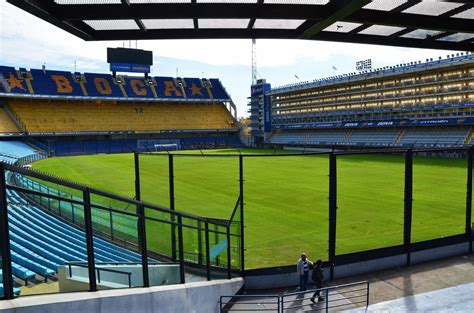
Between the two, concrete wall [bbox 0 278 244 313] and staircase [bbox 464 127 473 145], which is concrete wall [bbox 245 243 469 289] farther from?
staircase [bbox 464 127 473 145]

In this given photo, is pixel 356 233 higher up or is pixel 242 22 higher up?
pixel 242 22

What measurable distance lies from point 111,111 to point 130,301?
7856 cm

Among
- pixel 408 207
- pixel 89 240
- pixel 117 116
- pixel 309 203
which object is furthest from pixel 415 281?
pixel 117 116

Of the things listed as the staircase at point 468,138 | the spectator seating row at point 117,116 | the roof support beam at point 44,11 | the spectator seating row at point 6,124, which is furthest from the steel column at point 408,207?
the spectator seating row at point 117,116

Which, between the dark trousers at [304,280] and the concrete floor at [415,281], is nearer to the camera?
the concrete floor at [415,281]

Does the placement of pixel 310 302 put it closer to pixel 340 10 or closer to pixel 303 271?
pixel 303 271

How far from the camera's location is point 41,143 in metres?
64.3

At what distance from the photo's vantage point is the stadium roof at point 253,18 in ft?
Answer: 13.5

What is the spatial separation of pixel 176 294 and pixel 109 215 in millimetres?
3364

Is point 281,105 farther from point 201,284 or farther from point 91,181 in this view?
point 201,284

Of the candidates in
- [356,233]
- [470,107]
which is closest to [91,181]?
[356,233]

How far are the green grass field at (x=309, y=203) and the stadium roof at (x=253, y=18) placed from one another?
590 centimetres

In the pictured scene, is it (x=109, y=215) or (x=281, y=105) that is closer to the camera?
(x=109, y=215)

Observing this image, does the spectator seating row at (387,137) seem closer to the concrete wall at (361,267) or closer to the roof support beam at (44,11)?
the concrete wall at (361,267)
